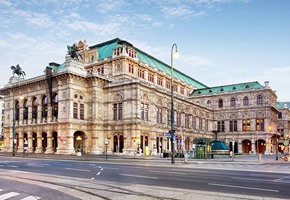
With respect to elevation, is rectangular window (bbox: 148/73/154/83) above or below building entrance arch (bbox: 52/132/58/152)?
above

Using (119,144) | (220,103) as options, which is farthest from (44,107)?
(220,103)

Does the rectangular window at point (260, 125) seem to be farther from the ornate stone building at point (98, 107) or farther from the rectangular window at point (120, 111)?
the rectangular window at point (120, 111)

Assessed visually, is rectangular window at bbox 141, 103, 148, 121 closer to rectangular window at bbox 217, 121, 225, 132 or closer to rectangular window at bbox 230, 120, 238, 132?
rectangular window at bbox 217, 121, 225, 132

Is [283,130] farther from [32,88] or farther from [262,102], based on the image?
[32,88]

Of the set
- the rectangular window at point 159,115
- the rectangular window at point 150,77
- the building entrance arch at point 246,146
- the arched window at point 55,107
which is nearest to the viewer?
the arched window at point 55,107

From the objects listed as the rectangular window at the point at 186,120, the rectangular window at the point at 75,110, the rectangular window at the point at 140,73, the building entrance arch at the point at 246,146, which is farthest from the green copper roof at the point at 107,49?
the building entrance arch at the point at 246,146

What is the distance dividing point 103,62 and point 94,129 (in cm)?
1884

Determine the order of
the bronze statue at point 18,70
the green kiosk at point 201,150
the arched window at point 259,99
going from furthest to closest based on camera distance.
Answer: the arched window at point 259,99, the bronze statue at point 18,70, the green kiosk at point 201,150

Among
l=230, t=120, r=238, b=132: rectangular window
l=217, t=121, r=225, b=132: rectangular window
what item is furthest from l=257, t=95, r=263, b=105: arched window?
l=217, t=121, r=225, b=132: rectangular window

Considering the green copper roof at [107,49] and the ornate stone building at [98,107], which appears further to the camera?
the green copper roof at [107,49]

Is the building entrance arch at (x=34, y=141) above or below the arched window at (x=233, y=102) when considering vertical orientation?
below

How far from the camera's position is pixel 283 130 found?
4865 inches

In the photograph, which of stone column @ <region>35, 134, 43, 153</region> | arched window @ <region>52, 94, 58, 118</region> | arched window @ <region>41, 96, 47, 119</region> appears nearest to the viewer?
arched window @ <region>52, 94, 58, 118</region>

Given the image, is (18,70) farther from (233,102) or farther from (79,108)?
(233,102)
